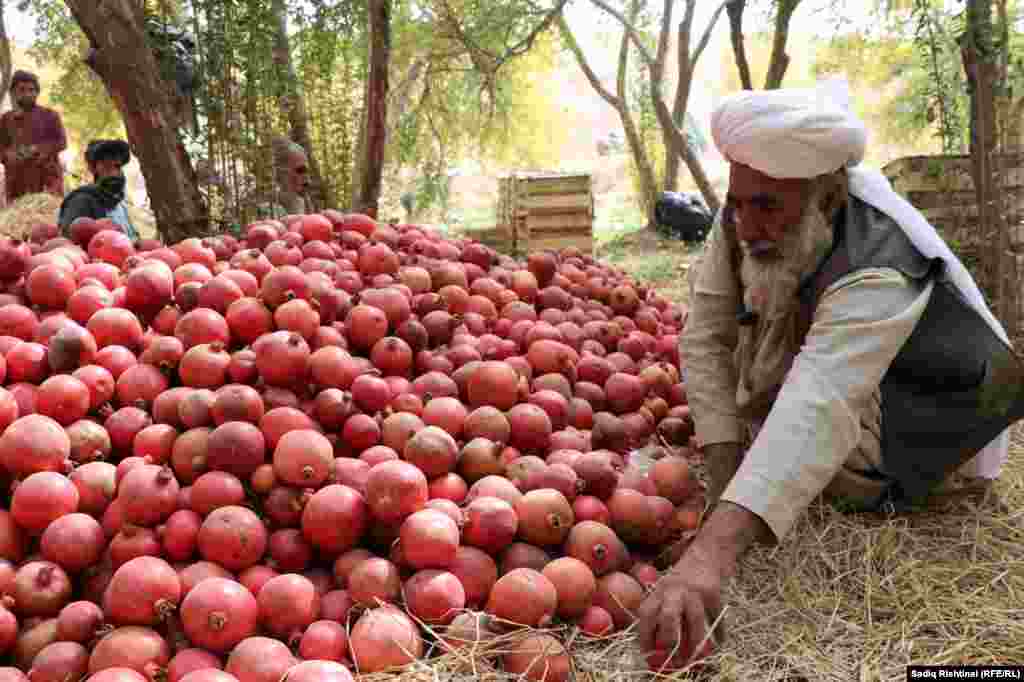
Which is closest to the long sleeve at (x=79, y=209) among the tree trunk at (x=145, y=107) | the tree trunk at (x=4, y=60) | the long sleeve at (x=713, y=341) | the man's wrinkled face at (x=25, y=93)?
the tree trunk at (x=145, y=107)

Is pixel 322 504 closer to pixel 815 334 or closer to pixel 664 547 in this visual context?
pixel 664 547

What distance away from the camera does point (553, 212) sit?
874 cm

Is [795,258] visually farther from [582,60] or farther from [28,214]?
[582,60]

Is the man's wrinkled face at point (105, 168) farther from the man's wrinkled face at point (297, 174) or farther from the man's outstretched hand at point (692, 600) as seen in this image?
the man's outstretched hand at point (692, 600)

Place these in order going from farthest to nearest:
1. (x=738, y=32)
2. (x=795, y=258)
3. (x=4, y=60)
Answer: (x=4, y=60), (x=738, y=32), (x=795, y=258)

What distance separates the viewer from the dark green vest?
2.01 m

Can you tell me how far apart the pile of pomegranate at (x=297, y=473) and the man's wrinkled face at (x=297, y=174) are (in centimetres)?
258

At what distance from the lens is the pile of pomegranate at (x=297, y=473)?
68.9 inches

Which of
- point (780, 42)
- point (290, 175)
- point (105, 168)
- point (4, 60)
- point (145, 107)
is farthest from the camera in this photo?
point (4, 60)

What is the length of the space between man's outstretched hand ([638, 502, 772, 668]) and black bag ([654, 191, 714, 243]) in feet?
30.1

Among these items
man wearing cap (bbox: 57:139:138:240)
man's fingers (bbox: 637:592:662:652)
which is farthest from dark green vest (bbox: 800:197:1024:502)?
man wearing cap (bbox: 57:139:138:240)

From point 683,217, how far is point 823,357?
29.9 feet

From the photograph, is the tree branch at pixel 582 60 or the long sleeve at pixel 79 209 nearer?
the long sleeve at pixel 79 209

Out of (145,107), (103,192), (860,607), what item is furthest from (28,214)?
(860,607)
